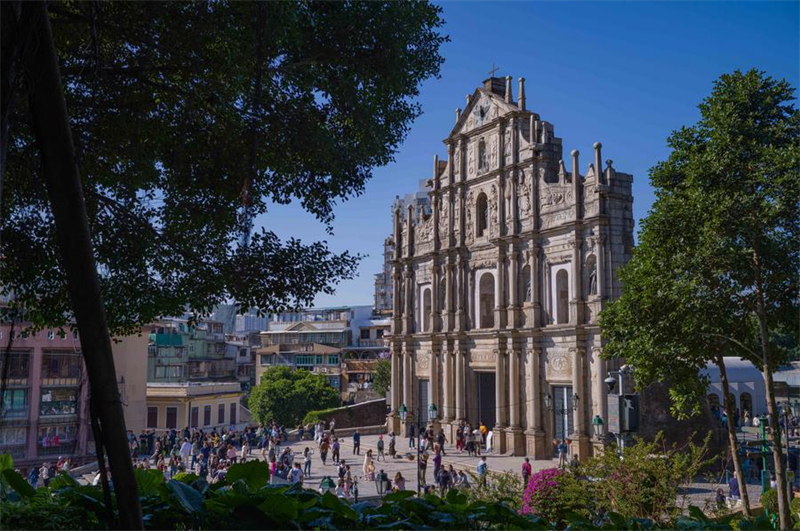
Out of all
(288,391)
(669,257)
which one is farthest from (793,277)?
(288,391)

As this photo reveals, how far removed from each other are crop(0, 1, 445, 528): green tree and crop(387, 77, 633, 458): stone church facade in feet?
62.5

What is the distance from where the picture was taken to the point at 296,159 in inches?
312

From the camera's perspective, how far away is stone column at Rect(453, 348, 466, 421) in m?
31.9

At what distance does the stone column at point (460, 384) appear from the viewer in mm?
31859

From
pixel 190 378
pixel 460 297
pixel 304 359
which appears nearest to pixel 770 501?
pixel 460 297

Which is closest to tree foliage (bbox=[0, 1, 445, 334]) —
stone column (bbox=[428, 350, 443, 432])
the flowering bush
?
the flowering bush

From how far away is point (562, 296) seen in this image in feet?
92.4

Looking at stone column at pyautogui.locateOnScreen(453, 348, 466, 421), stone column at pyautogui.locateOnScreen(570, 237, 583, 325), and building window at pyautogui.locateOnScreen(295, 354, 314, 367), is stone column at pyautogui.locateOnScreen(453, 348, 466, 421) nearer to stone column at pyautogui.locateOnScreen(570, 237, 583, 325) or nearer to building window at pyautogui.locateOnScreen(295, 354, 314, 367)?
stone column at pyautogui.locateOnScreen(570, 237, 583, 325)

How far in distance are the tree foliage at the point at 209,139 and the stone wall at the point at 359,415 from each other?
33.4 metres

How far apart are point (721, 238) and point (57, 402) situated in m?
26.7

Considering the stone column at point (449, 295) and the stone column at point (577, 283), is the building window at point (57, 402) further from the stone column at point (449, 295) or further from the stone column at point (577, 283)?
the stone column at point (577, 283)

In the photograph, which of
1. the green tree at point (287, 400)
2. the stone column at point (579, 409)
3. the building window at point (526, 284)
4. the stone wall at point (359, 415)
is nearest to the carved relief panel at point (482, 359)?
the building window at point (526, 284)

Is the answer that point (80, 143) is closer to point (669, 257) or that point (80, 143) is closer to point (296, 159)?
point (296, 159)

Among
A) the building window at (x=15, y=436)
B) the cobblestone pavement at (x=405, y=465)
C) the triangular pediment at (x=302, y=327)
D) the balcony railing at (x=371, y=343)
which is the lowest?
the cobblestone pavement at (x=405, y=465)
